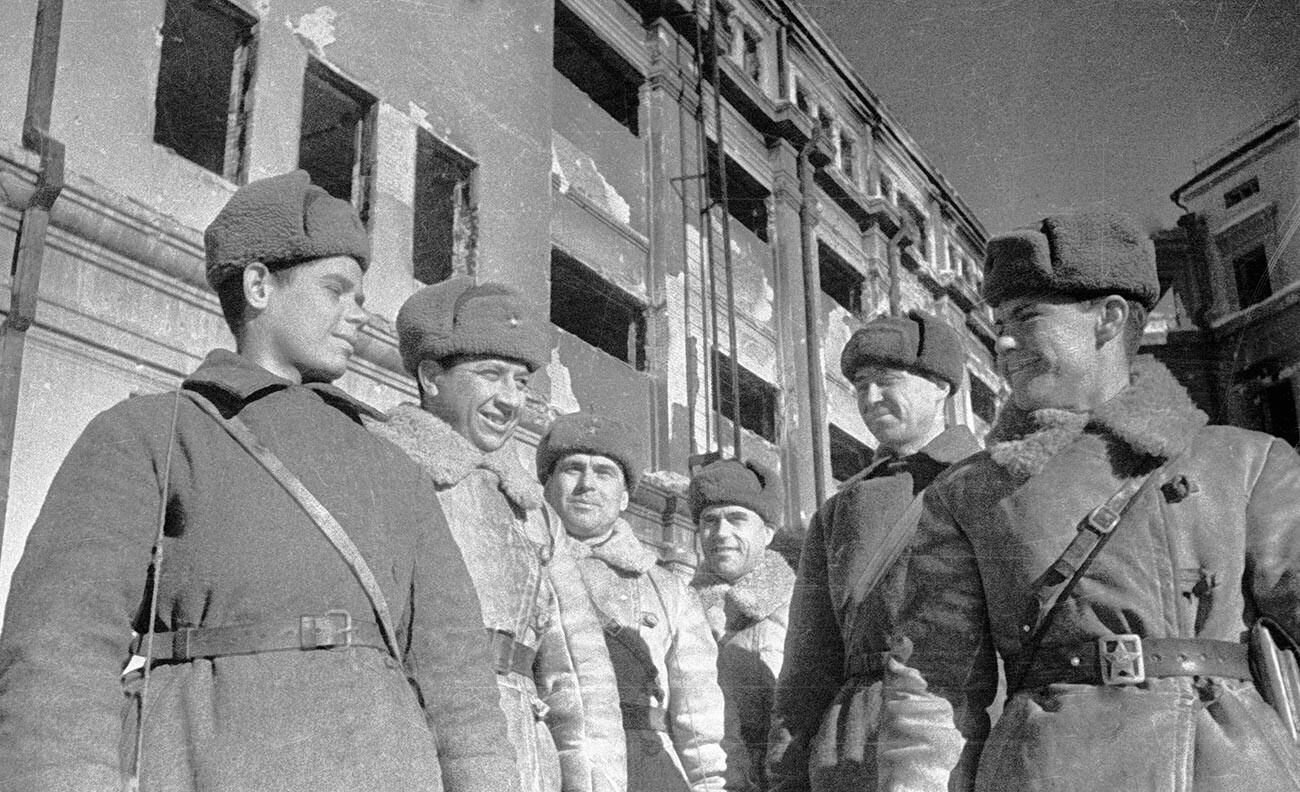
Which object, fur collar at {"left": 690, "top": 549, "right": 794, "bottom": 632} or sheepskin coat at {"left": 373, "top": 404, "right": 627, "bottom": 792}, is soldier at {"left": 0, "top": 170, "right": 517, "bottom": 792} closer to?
sheepskin coat at {"left": 373, "top": 404, "right": 627, "bottom": 792}

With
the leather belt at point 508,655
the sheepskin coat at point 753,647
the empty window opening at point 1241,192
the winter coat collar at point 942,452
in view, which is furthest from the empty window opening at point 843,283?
the leather belt at point 508,655

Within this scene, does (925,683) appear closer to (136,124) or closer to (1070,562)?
(1070,562)

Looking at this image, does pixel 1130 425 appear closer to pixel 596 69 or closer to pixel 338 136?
pixel 338 136

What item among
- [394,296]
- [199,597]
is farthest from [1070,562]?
[394,296]

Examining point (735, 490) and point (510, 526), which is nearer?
point (510, 526)

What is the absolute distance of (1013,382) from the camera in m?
2.40

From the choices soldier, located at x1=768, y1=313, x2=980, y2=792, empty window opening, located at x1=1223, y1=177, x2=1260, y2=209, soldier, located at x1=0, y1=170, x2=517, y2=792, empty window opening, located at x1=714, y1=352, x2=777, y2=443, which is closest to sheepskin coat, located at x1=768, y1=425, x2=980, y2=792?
soldier, located at x1=768, y1=313, x2=980, y2=792

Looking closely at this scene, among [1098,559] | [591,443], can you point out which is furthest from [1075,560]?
[591,443]

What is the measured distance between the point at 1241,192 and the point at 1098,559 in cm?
314

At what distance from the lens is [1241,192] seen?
470cm

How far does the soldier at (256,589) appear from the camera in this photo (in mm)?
1797

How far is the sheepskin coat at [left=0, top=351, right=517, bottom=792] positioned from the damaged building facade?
3814 millimetres

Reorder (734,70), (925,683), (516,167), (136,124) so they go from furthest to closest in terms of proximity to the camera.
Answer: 1. (734,70)
2. (516,167)
3. (136,124)
4. (925,683)

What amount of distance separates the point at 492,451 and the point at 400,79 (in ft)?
17.4
